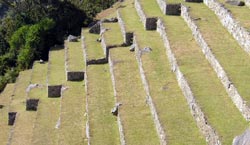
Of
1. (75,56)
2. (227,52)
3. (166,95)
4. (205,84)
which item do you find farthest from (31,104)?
(227,52)

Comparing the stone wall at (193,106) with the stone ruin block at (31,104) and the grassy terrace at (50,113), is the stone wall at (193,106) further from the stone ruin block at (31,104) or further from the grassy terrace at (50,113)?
the stone ruin block at (31,104)

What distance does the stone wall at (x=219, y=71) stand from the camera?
43.9 feet

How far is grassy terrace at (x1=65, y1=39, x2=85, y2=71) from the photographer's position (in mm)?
22667

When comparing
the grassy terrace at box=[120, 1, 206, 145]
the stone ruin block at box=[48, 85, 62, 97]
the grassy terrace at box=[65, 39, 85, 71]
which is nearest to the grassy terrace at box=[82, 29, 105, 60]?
the grassy terrace at box=[65, 39, 85, 71]

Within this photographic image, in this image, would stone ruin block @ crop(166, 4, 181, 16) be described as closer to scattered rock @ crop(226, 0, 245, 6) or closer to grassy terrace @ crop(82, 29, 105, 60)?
scattered rock @ crop(226, 0, 245, 6)

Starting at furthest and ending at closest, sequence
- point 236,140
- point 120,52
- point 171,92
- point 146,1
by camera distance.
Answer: point 146,1 < point 120,52 < point 171,92 < point 236,140

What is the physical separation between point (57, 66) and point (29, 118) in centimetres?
388

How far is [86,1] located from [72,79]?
56.5 ft

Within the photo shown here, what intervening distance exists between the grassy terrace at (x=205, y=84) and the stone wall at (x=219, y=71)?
14 cm

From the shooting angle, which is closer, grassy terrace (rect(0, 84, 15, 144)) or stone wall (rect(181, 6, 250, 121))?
stone wall (rect(181, 6, 250, 121))

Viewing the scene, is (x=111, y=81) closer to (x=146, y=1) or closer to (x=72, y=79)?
(x=72, y=79)

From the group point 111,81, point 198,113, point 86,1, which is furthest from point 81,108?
point 86,1

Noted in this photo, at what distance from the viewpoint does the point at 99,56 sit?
22.7m

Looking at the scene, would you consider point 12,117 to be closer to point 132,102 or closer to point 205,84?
point 132,102
